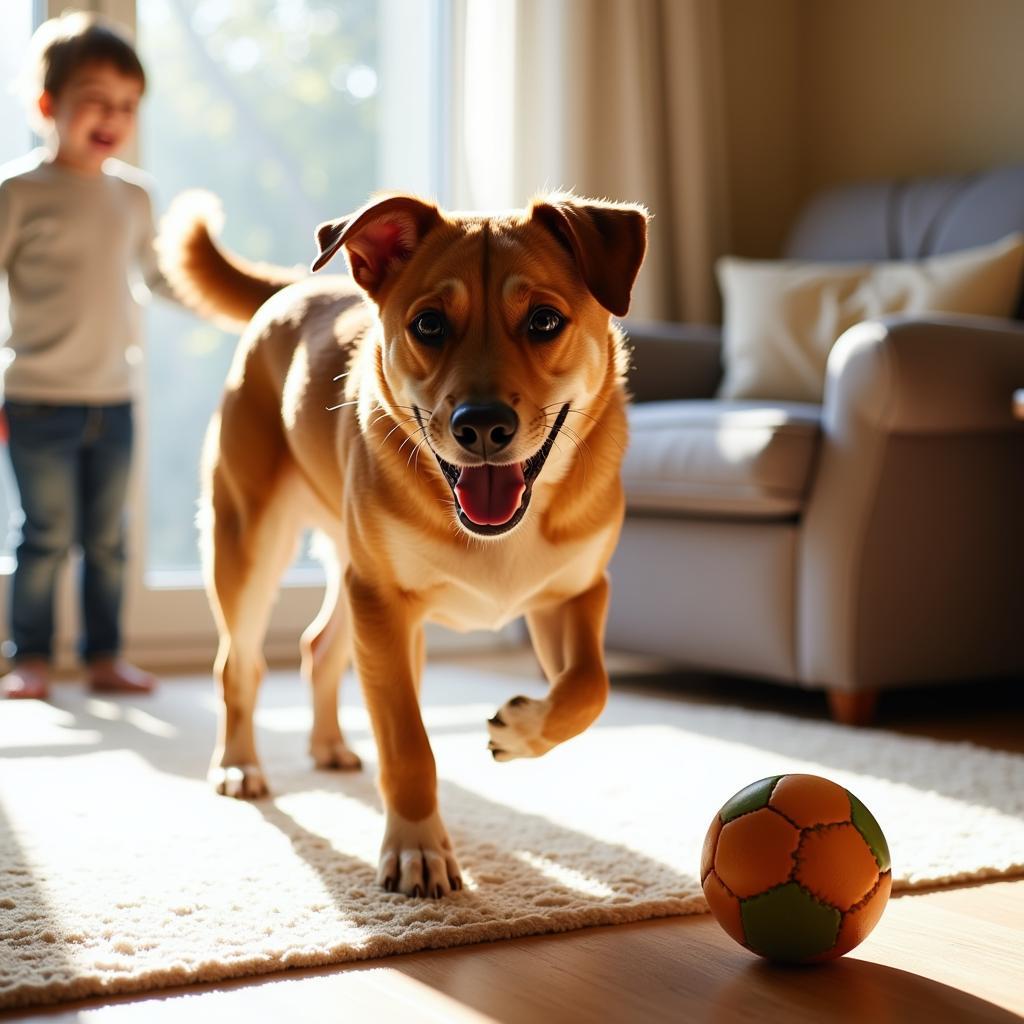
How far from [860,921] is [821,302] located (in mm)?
2569

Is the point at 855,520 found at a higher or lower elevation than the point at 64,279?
lower

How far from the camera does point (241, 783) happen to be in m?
2.20

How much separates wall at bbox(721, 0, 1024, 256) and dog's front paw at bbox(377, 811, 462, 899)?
3.28m

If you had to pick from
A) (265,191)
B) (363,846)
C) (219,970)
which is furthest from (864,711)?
(265,191)

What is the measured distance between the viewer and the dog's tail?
2.44m

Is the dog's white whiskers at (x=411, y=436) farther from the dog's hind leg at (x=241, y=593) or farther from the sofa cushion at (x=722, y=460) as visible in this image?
the sofa cushion at (x=722, y=460)

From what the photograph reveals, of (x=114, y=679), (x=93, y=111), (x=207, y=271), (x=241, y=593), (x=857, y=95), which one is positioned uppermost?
(x=857, y=95)

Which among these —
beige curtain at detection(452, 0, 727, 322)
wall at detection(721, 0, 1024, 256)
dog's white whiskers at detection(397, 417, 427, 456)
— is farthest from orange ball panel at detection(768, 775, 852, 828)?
wall at detection(721, 0, 1024, 256)

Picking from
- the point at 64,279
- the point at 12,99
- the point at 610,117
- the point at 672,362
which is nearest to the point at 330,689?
the point at 64,279

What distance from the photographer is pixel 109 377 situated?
3.33 m

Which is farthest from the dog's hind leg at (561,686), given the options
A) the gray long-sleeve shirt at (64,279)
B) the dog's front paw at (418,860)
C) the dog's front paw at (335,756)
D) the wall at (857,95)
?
the wall at (857,95)

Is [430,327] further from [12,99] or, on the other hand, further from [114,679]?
[12,99]

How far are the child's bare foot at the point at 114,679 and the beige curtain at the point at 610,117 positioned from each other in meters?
1.77

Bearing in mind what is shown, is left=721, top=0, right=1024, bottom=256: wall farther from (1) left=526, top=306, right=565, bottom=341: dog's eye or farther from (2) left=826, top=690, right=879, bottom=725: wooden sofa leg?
(1) left=526, top=306, right=565, bottom=341: dog's eye
